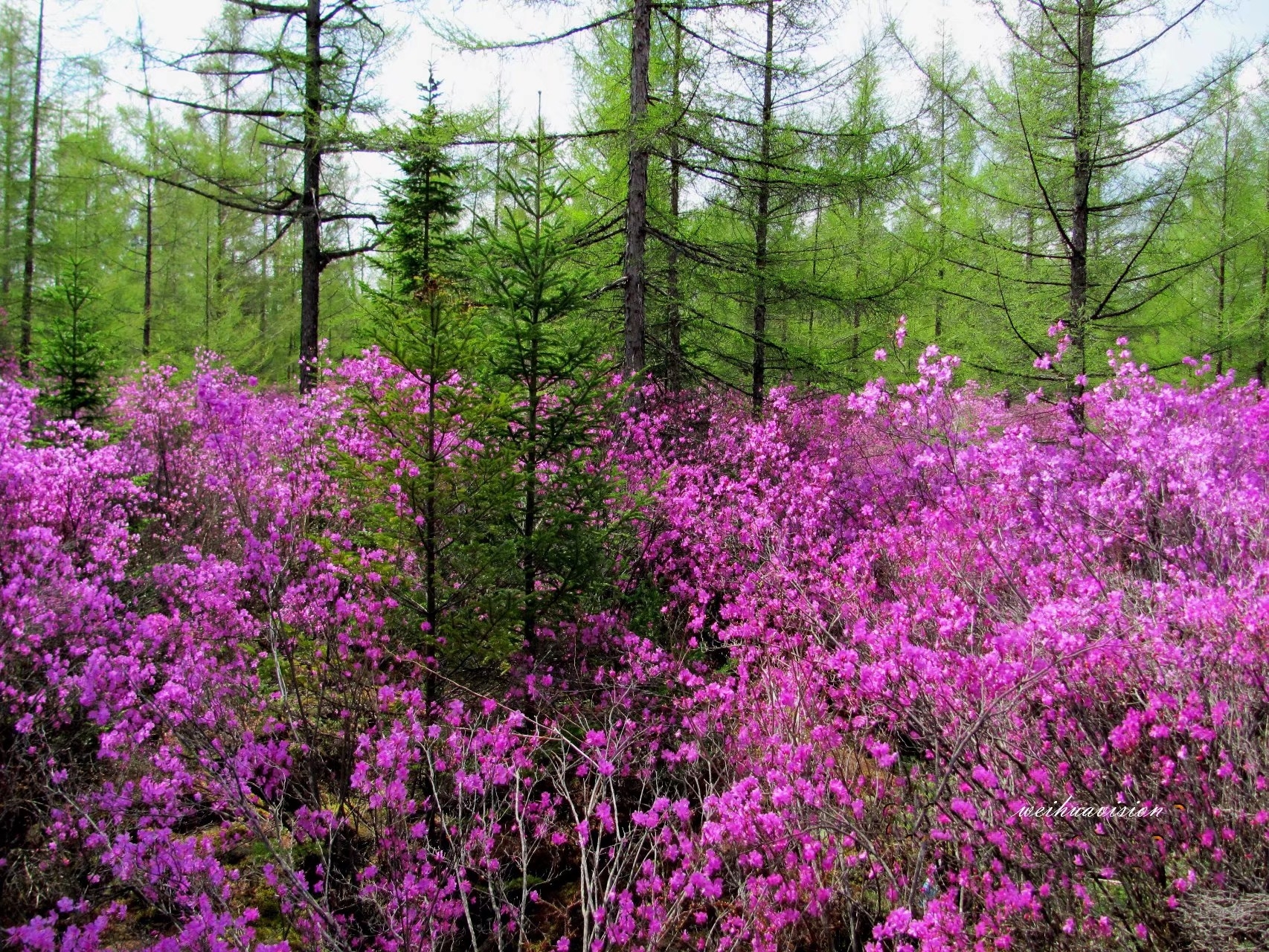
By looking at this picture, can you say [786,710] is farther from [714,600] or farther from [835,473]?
[835,473]

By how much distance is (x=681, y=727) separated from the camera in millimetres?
3965

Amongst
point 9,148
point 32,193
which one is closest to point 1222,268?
point 32,193

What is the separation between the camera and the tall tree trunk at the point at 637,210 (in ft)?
24.5

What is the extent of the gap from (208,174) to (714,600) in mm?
10931

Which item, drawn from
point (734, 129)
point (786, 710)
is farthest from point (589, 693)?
point (734, 129)

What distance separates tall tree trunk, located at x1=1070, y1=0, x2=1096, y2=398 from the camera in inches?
277

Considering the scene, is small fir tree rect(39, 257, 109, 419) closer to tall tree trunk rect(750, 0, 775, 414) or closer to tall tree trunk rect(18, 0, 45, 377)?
tall tree trunk rect(750, 0, 775, 414)

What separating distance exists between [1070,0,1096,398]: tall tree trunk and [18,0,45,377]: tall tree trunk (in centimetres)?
2113

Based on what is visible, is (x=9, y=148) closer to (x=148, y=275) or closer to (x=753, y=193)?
(x=148, y=275)

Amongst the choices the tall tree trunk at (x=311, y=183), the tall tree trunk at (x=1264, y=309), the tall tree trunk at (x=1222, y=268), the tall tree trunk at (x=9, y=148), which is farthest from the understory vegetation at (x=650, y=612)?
the tall tree trunk at (x=9, y=148)

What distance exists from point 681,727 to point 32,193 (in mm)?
21749

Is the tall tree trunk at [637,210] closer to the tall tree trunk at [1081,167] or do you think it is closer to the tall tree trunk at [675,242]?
the tall tree trunk at [675,242]

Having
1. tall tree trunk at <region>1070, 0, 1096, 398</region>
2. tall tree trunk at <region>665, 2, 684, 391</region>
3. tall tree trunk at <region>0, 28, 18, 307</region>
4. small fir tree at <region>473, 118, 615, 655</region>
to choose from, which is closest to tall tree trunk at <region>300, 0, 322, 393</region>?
tall tree trunk at <region>665, 2, 684, 391</region>

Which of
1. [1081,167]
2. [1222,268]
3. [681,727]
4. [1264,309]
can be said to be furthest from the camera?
[1222,268]
